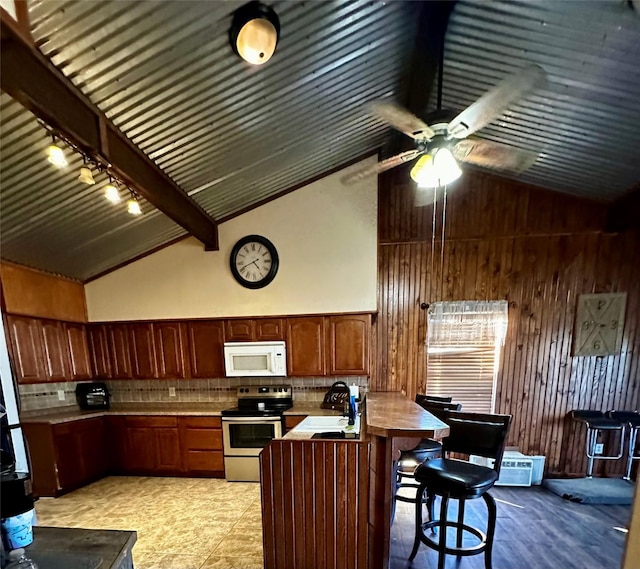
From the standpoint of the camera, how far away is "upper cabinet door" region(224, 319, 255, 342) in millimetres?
3936

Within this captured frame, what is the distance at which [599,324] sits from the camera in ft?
12.3

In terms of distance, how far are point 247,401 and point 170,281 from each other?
1814 millimetres

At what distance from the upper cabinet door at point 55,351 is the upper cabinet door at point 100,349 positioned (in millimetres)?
293

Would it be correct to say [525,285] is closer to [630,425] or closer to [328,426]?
[630,425]

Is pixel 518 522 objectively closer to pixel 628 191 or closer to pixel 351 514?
pixel 351 514

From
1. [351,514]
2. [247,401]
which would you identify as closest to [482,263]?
[351,514]

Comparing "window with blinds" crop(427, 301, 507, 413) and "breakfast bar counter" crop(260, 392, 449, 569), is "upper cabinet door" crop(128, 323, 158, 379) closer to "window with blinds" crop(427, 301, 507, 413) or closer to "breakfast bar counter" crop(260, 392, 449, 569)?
"breakfast bar counter" crop(260, 392, 449, 569)

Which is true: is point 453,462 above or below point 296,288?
below

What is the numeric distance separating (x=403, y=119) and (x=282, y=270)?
2.42 meters

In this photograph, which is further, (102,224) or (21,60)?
(102,224)

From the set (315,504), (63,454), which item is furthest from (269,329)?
(63,454)

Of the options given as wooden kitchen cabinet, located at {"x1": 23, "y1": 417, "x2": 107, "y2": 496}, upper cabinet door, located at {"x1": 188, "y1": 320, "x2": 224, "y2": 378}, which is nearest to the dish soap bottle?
upper cabinet door, located at {"x1": 188, "y1": 320, "x2": 224, "y2": 378}

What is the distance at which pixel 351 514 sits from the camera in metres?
2.10

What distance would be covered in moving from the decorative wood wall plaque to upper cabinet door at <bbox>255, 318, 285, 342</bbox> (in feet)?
11.6
